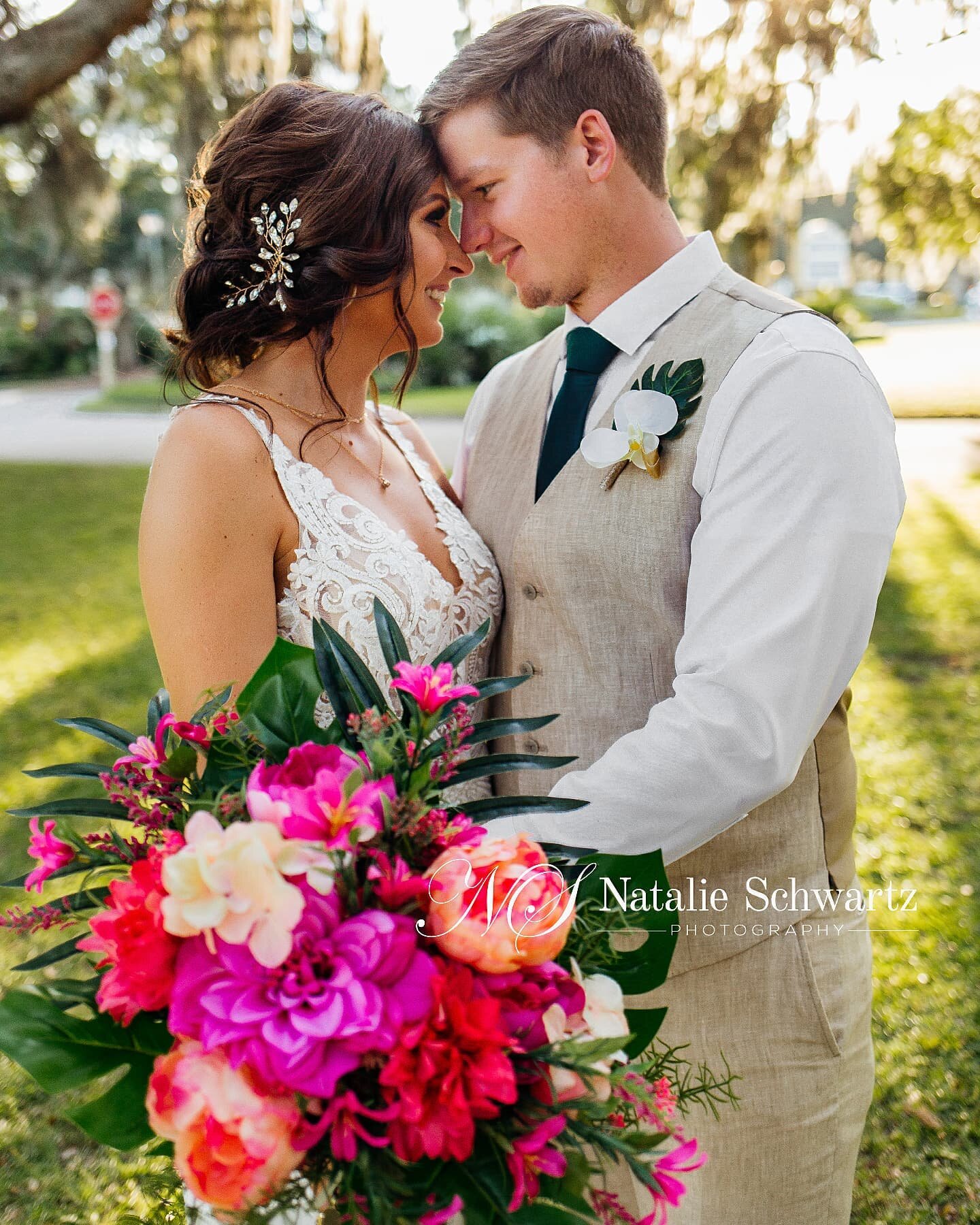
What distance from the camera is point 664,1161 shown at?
0.94 metres

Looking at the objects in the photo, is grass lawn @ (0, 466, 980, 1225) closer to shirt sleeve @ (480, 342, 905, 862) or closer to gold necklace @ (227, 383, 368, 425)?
shirt sleeve @ (480, 342, 905, 862)

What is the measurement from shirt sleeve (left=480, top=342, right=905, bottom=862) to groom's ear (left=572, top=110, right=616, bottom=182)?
0.71m

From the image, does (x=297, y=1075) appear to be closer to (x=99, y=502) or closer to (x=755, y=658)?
(x=755, y=658)

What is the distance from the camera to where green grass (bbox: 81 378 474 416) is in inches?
659

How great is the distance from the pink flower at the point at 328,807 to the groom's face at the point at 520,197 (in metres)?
1.55

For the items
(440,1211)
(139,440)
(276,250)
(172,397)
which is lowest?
(139,440)

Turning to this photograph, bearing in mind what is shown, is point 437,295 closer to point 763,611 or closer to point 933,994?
point 763,611

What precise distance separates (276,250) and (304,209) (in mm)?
97

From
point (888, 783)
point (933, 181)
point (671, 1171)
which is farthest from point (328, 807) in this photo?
point (933, 181)

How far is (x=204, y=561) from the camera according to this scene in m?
1.86

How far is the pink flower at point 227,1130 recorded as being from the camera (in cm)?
82

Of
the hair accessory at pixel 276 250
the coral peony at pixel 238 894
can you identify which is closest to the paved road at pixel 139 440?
the hair accessory at pixel 276 250

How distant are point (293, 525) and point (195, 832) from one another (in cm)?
123

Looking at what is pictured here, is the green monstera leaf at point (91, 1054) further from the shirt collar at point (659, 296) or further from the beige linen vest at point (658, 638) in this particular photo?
the shirt collar at point (659, 296)
